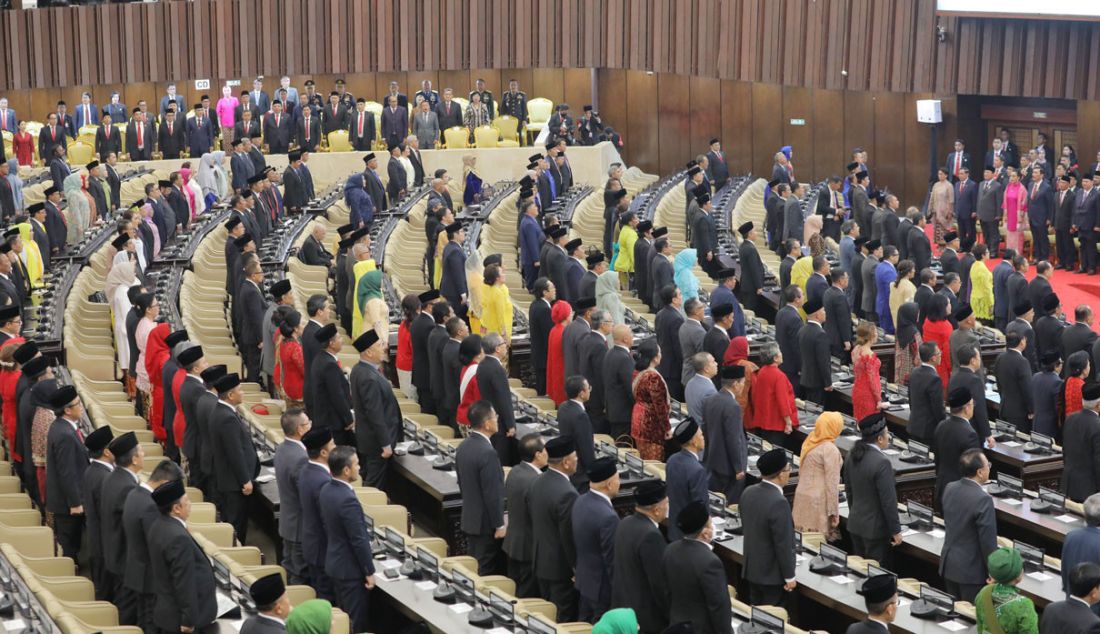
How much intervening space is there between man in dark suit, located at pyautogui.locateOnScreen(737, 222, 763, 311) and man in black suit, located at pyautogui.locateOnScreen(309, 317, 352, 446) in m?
6.19

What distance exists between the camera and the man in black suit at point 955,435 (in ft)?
31.1

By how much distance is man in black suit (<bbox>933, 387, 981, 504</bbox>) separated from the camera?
373 inches

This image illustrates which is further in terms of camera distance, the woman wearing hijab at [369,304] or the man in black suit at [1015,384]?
the woman wearing hijab at [369,304]

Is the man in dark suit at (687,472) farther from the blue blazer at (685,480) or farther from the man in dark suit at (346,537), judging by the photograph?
the man in dark suit at (346,537)

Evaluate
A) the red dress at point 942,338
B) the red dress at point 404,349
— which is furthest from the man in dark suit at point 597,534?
the red dress at point 942,338

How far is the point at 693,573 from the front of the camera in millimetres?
7297

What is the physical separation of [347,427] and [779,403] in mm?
3033

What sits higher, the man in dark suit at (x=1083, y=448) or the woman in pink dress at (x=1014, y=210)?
the woman in pink dress at (x=1014, y=210)

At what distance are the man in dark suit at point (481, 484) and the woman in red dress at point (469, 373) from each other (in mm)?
1579

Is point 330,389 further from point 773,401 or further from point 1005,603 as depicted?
point 1005,603

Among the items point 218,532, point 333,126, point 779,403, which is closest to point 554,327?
point 779,403

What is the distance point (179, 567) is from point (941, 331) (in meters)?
7.31

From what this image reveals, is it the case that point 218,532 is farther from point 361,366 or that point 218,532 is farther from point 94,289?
point 94,289

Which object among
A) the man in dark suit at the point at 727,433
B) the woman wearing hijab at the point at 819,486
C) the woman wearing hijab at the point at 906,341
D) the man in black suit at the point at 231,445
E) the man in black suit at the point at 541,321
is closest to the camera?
the woman wearing hijab at the point at 819,486
